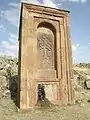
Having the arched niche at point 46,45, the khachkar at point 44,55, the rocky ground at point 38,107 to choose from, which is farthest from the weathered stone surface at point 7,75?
the arched niche at point 46,45

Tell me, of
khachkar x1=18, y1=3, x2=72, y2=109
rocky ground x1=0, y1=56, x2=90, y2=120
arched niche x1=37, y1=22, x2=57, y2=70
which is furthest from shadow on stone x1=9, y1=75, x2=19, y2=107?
arched niche x1=37, y1=22, x2=57, y2=70

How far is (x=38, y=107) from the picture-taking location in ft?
31.7

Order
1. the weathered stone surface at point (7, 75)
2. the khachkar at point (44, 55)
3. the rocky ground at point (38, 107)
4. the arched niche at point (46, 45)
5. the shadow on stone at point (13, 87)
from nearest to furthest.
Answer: the rocky ground at point (38, 107), the khachkar at point (44, 55), the arched niche at point (46, 45), the shadow on stone at point (13, 87), the weathered stone surface at point (7, 75)

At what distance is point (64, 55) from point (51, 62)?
0.86 metres

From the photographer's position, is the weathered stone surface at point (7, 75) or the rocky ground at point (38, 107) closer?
the rocky ground at point (38, 107)

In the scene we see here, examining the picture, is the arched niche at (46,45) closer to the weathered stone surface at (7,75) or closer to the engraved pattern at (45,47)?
the engraved pattern at (45,47)

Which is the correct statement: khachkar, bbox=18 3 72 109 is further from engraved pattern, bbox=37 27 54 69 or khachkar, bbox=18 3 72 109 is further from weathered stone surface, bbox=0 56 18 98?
weathered stone surface, bbox=0 56 18 98

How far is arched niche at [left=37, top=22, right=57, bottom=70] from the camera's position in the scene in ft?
35.5

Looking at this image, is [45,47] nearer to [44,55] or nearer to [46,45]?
[46,45]

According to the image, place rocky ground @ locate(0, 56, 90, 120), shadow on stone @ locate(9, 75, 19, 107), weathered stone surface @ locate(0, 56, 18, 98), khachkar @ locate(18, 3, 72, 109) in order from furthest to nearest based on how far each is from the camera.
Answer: weathered stone surface @ locate(0, 56, 18, 98) < shadow on stone @ locate(9, 75, 19, 107) < khachkar @ locate(18, 3, 72, 109) < rocky ground @ locate(0, 56, 90, 120)

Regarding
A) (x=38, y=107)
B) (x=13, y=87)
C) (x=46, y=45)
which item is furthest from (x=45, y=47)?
(x=38, y=107)

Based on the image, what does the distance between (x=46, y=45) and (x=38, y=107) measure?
11.8 ft

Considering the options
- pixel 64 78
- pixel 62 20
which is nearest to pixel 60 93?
pixel 64 78

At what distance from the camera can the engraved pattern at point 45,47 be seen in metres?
10.8
